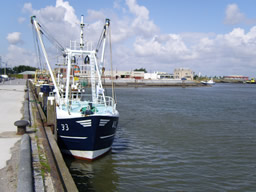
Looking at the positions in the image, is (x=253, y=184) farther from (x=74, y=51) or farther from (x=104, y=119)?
(x=74, y=51)

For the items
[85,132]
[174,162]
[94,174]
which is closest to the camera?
[94,174]

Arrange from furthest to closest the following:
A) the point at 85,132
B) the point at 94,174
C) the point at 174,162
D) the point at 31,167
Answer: the point at 174,162, the point at 85,132, the point at 94,174, the point at 31,167

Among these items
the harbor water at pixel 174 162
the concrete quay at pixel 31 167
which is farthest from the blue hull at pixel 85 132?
the concrete quay at pixel 31 167

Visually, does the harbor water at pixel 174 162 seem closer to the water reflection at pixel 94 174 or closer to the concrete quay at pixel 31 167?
the water reflection at pixel 94 174

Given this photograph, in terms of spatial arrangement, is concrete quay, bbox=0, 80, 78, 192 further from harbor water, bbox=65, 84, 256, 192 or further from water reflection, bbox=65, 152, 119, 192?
harbor water, bbox=65, 84, 256, 192

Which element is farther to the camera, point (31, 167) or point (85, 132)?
point (85, 132)

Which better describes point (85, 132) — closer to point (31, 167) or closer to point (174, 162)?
point (31, 167)

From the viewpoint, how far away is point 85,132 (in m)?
12.2

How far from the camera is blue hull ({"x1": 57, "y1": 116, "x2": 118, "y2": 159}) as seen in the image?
12.0 meters

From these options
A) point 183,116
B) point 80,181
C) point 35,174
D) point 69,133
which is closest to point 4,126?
point 69,133

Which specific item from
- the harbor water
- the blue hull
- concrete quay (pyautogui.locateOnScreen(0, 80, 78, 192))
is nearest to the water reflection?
the harbor water

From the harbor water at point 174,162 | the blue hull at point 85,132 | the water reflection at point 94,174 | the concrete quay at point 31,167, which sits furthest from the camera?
the blue hull at point 85,132

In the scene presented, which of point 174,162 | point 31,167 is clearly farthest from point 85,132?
point 174,162

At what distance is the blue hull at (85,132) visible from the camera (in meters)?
12.0
